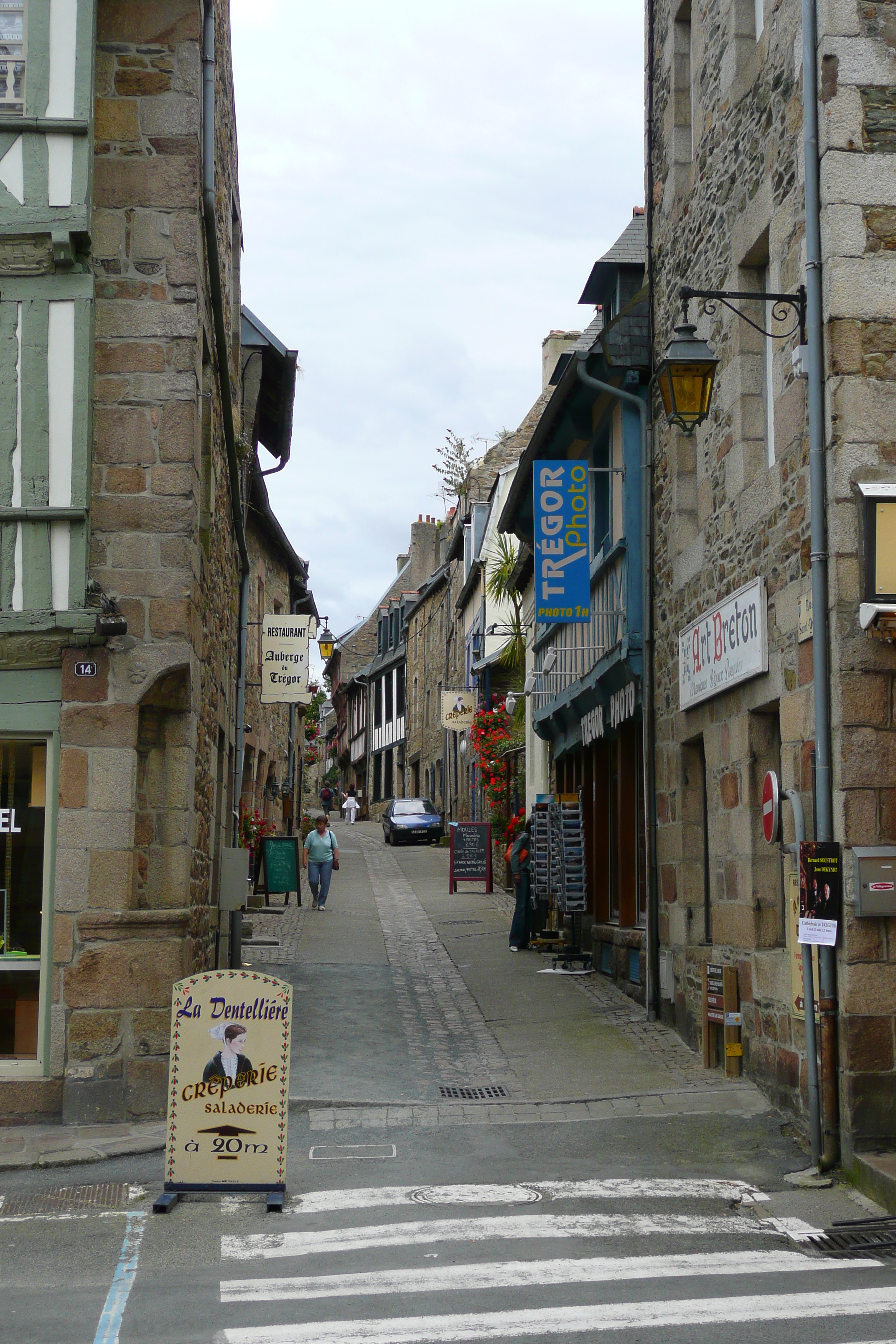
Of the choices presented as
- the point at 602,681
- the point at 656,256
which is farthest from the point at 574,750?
the point at 656,256

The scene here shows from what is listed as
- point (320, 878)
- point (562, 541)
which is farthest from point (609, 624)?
point (320, 878)

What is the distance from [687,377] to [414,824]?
25889 mm

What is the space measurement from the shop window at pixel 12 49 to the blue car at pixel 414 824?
25.9m

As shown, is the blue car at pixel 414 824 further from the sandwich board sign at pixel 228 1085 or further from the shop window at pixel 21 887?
the sandwich board sign at pixel 228 1085

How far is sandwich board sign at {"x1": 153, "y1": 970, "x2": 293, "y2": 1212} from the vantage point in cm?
668

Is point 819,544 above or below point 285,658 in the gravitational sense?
below

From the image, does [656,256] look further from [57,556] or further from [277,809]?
[277,809]

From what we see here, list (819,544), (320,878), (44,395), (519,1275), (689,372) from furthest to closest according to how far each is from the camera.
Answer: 1. (320,878)
2. (44,395)
3. (689,372)
4. (819,544)
5. (519,1275)

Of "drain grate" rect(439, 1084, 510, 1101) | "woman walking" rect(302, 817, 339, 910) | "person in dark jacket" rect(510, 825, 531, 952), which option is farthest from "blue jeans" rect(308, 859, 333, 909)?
"drain grate" rect(439, 1084, 510, 1101)

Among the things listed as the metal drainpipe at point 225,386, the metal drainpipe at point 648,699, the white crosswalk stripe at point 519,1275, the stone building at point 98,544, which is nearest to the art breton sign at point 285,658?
the metal drainpipe at point 225,386

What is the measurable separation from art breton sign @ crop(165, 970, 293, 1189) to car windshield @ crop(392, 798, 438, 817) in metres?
27.5

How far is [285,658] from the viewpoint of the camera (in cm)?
1870

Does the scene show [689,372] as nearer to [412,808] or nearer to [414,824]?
[414,824]

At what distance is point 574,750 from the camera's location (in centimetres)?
1705
